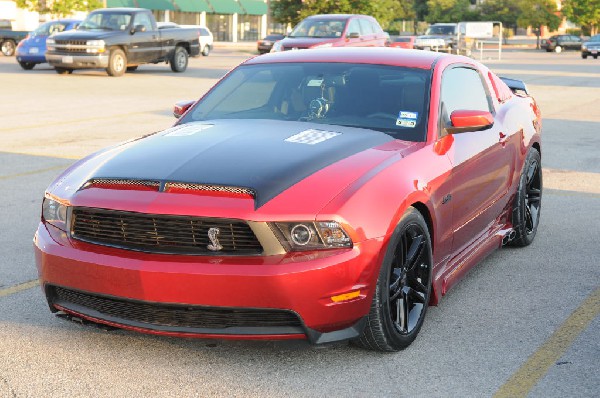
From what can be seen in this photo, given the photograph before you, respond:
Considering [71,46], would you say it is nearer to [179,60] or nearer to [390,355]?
[179,60]

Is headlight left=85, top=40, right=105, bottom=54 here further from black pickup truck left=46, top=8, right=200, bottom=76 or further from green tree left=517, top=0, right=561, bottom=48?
green tree left=517, top=0, right=561, bottom=48

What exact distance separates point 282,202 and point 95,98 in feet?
56.7

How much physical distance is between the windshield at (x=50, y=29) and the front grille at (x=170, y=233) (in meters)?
28.2

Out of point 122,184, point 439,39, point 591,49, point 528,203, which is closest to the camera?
point 122,184

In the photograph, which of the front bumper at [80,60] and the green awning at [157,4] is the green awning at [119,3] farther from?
the front bumper at [80,60]

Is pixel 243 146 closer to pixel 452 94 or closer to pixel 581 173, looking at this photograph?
pixel 452 94

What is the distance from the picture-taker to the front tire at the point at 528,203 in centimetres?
714

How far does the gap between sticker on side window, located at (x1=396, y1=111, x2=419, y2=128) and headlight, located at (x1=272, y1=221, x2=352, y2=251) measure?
1409 mm

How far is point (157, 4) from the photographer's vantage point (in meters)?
73.1

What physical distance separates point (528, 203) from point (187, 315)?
3867 mm

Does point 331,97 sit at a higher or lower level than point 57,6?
lower

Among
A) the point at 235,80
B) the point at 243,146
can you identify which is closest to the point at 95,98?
the point at 235,80

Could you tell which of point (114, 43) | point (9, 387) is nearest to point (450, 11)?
point (114, 43)

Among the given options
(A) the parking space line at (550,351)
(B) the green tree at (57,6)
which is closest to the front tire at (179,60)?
(B) the green tree at (57,6)
